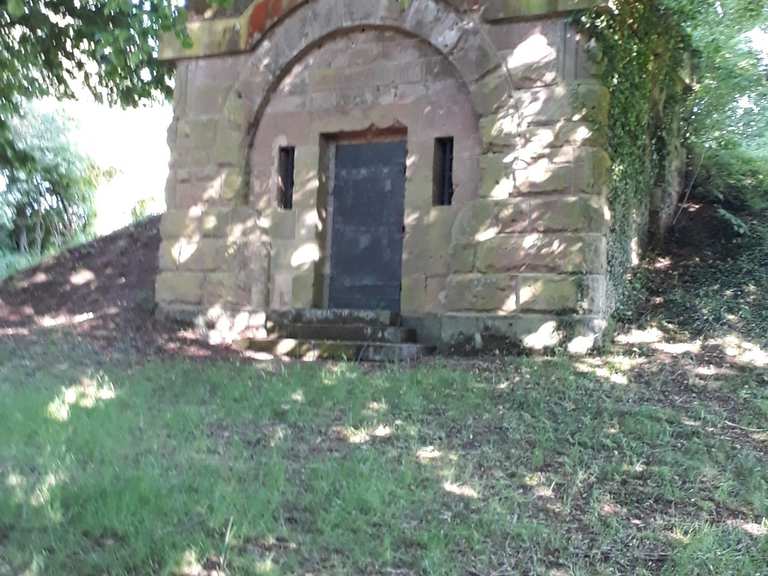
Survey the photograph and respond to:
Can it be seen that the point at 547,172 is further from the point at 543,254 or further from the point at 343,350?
the point at 343,350

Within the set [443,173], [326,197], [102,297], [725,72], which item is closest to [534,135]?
[443,173]

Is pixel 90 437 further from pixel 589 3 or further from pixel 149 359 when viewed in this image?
pixel 589 3

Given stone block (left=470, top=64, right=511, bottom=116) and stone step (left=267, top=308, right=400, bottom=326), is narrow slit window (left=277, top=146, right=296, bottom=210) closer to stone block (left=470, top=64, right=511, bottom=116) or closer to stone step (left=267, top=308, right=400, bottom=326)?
stone step (left=267, top=308, right=400, bottom=326)

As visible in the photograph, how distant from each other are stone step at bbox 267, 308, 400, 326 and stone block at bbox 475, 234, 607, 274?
1053 millimetres

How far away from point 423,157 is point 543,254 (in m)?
1.63

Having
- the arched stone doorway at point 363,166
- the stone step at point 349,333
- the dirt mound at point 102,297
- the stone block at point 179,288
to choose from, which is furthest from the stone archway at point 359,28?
the dirt mound at point 102,297

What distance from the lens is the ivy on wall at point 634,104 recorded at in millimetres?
7676

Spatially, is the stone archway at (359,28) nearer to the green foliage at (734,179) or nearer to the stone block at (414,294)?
the stone block at (414,294)

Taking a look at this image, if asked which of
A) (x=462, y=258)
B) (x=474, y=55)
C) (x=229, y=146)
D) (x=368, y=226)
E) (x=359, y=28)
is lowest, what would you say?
(x=462, y=258)

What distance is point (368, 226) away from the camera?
8867 mm

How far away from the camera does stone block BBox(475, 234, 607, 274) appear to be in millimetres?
7391

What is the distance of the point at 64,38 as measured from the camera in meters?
9.29

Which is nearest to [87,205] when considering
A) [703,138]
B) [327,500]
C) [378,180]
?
[378,180]

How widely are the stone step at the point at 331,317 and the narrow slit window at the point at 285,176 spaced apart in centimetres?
123
